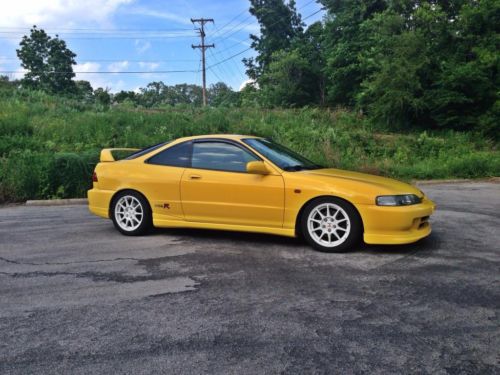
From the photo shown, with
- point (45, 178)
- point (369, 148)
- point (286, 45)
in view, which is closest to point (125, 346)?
point (45, 178)

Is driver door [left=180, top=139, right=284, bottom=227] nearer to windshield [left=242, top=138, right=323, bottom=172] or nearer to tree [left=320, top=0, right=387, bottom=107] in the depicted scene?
windshield [left=242, top=138, right=323, bottom=172]

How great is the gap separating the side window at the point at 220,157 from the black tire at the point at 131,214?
92 cm

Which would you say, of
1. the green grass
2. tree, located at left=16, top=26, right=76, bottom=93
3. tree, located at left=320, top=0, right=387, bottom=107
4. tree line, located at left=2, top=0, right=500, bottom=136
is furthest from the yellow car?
tree, located at left=16, top=26, right=76, bottom=93

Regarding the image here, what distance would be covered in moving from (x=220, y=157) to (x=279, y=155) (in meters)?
0.78

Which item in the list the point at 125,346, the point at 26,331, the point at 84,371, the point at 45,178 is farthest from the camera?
the point at 45,178

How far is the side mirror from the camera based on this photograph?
5.44m

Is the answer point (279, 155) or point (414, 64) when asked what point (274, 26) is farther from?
point (279, 155)

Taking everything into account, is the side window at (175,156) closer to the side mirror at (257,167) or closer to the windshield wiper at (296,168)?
the side mirror at (257,167)

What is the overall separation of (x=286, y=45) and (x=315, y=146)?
126ft

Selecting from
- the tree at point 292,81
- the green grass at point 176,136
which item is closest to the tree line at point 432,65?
the green grass at point 176,136

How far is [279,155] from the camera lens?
611cm

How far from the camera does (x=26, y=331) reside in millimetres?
3275

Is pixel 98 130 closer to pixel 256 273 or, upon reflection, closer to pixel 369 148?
pixel 369 148

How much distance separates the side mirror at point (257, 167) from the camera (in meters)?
5.44
